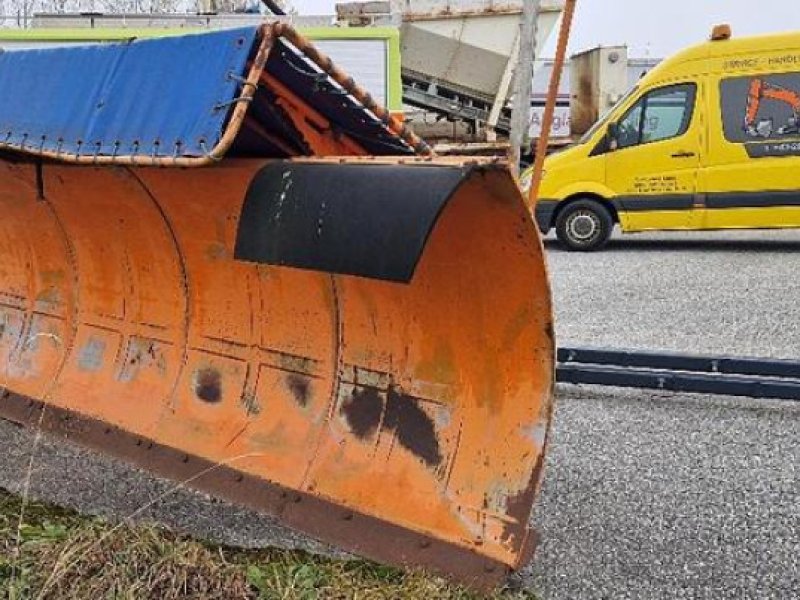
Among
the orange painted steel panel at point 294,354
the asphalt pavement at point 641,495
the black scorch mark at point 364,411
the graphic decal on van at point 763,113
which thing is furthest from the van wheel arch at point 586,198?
the black scorch mark at point 364,411

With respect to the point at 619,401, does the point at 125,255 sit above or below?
above

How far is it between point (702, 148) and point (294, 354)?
7.74 metres

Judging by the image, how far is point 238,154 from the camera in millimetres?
2828

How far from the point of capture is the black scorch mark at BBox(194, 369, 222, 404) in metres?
3.37

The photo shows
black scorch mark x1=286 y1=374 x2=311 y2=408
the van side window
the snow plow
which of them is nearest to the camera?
the snow plow

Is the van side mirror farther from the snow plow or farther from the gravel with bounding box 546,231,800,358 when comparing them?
the snow plow

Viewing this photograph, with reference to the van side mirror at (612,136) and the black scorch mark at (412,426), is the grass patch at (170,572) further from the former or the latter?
the van side mirror at (612,136)

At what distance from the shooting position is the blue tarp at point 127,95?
8.34 ft

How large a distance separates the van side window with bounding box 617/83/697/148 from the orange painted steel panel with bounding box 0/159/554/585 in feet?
25.5


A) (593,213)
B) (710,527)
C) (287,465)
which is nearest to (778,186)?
(593,213)

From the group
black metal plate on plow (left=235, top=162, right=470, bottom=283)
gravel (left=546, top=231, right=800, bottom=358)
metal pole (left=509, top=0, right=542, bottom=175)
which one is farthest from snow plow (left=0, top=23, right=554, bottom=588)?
gravel (left=546, top=231, right=800, bottom=358)

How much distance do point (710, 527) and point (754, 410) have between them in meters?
1.44

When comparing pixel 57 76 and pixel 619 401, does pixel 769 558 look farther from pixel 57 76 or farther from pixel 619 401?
pixel 57 76

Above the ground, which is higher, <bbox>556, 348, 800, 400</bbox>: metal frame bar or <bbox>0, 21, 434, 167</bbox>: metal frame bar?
<bbox>0, 21, 434, 167</bbox>: metal frame bar
